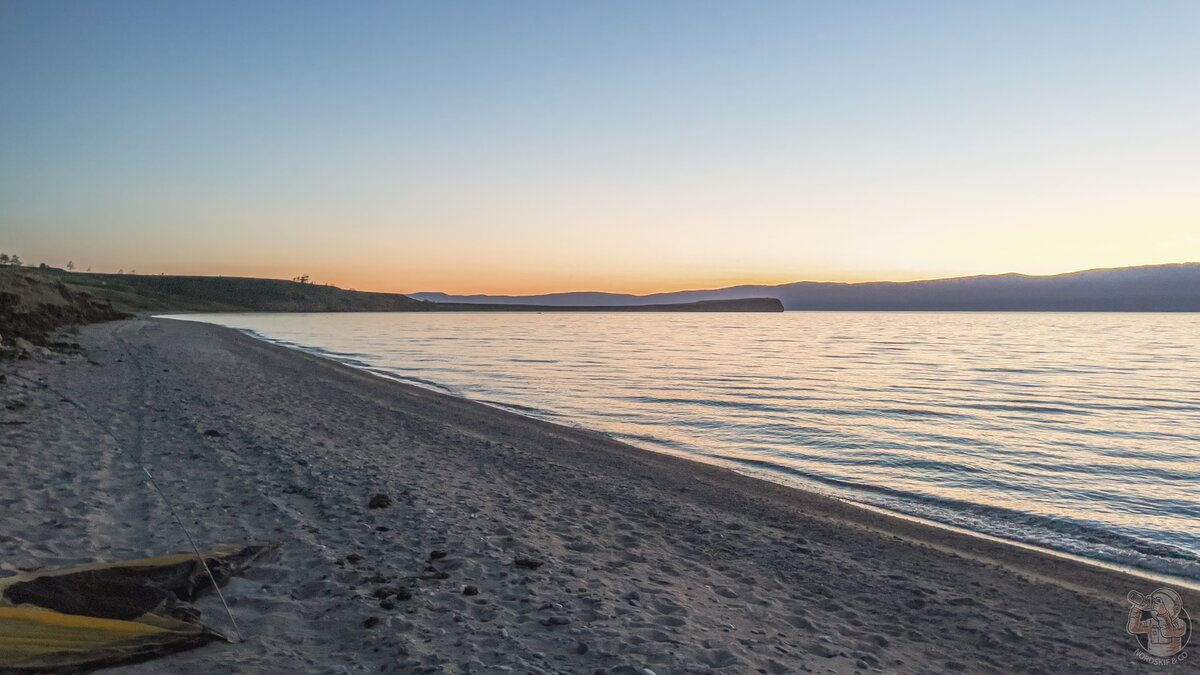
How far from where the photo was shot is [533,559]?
656cm

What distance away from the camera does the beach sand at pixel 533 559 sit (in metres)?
4.82

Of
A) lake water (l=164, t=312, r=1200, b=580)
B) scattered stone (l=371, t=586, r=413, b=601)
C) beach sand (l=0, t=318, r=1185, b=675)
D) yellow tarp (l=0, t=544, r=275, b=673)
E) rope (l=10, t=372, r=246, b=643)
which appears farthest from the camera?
lake water (l=164, t=312, r=1200, b=580)

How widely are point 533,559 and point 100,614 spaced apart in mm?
3489

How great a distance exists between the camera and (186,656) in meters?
4.17

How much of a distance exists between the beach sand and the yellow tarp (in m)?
0.21

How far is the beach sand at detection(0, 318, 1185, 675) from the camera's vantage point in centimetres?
482

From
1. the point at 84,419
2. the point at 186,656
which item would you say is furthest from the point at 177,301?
the point at 186,656

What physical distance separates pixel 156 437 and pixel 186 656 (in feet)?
27.3

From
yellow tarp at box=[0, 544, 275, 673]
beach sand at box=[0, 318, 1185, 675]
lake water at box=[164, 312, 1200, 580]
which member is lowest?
lake water at box=[164, 312, 1200, 580]

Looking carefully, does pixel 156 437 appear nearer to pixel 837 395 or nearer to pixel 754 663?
pixel 754 663

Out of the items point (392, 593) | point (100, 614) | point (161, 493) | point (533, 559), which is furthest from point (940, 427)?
point (100, 614)

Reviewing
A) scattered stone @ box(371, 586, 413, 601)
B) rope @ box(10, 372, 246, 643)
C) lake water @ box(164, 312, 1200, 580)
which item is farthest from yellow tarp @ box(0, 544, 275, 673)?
lake water @ box(164, 312, 1200, 580)

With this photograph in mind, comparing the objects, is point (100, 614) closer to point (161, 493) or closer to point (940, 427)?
point (161, 493)

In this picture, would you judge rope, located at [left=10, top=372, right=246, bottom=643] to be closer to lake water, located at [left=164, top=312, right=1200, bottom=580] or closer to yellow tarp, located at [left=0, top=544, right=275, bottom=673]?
yellow tarp, located at [left=0, top=544, right=275, bottom=673]
